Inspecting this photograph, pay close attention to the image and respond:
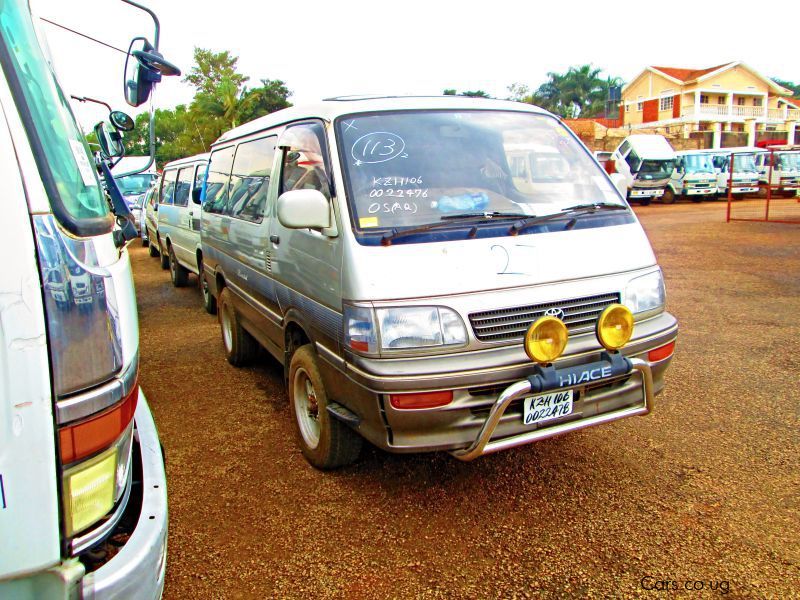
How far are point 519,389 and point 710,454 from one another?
1.70 m

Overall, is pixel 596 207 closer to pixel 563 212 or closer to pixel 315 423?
pixel 563 212

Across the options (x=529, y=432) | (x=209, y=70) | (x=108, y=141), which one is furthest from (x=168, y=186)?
(x=209, y=70)

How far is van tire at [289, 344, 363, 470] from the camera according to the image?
3471 mm

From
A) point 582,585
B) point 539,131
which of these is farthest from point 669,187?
point 582,585

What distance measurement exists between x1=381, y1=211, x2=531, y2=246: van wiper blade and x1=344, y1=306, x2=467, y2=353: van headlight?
0.39 metres

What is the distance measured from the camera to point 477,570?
2764mm

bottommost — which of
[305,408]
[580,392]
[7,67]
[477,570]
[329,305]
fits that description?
[477,570]

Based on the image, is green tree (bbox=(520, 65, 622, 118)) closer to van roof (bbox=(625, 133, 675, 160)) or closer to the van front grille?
van roof (bbox=(625, 133, 675, 160))

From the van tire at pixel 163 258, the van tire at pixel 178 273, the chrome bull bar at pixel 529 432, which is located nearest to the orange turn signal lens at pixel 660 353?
the chrome bull bar at pixel 529 432

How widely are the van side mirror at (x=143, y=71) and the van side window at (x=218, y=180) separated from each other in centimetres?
257

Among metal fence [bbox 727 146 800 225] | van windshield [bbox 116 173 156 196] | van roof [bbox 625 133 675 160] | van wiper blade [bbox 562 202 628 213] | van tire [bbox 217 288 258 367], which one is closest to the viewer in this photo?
van wiper blade [bbox 562 202 628 213]

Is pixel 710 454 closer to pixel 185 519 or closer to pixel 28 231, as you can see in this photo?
pixel 185 519

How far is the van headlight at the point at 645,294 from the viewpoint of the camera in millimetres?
3354

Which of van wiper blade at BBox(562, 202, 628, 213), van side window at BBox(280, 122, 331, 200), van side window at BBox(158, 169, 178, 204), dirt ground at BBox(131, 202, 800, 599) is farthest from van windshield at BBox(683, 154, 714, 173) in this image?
van side window at BBox(280, 122, 331, 200)
